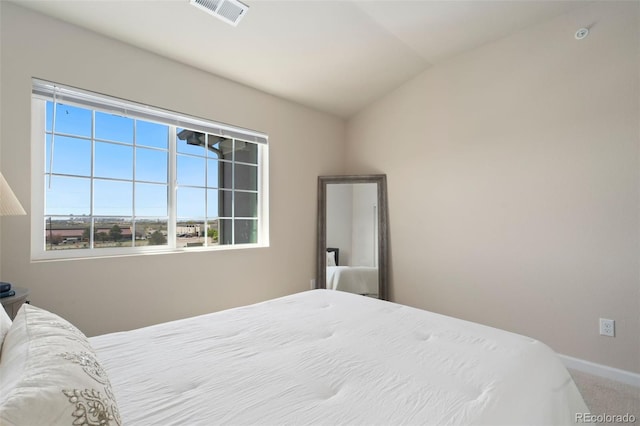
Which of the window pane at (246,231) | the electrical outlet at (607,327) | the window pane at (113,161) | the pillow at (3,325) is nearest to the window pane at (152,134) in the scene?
the window pane at (113,161)

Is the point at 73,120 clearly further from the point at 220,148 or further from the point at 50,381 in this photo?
the point at 50,381

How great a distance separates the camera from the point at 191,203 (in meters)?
2.80

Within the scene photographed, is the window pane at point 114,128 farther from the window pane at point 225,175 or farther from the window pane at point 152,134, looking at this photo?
the window pane at point 225,175

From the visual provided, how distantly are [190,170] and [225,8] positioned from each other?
1317 millimetres

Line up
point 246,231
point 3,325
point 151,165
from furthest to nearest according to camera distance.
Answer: point 246,231
point 151,165
point 3,325

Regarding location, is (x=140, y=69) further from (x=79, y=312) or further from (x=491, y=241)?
(x=491, y=241)

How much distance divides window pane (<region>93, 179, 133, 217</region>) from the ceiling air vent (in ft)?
4.54

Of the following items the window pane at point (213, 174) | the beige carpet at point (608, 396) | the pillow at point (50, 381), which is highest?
the window pane at point (213, 174)

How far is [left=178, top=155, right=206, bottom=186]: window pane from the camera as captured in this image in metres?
2.75

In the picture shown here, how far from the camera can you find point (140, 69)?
2381 mm

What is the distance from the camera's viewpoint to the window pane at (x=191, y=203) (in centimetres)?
273

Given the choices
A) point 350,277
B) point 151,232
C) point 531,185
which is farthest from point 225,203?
point 531,185

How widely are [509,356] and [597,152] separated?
2.02 meters

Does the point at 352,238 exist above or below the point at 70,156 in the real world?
below
